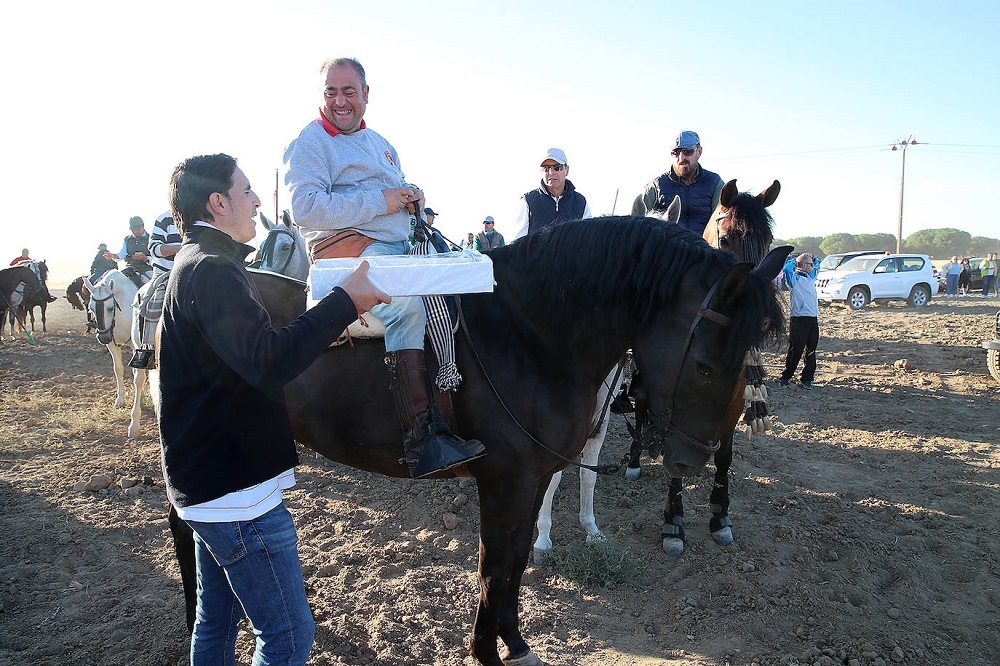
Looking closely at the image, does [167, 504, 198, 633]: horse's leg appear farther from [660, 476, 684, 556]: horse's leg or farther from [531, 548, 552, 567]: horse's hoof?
[660, 476, 684, 556]: horse's leg

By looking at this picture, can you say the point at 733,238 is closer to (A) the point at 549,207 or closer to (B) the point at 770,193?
(B) the point at 770,193

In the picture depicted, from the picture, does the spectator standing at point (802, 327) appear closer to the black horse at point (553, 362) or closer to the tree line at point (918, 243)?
the black horse at point (553, 362)

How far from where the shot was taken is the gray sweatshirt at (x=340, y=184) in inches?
106

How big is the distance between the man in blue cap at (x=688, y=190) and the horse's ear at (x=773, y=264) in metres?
2.18

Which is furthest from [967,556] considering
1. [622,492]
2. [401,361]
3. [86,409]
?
[86,409]

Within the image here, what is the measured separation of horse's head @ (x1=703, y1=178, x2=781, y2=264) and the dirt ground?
2.23 meters

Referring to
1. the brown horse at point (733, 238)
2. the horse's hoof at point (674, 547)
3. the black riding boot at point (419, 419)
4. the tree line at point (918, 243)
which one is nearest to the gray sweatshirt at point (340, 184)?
the black riding boot at point (419, 419)

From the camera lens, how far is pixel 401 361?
2510 millimetres

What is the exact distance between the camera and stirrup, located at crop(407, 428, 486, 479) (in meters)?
2.39

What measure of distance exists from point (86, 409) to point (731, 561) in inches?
344

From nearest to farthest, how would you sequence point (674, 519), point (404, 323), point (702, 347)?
point (702, 347), point (404, 323), point (674, 519)

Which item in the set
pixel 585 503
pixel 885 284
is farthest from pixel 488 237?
pixel 885 284

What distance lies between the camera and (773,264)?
2.36 metres

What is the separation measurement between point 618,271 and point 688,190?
Result: 2.47m
